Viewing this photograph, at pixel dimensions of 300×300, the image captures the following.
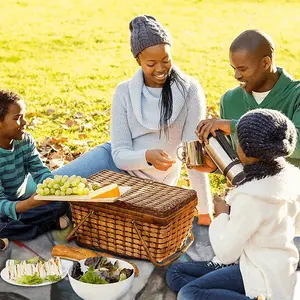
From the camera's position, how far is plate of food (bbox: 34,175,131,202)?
326 cm

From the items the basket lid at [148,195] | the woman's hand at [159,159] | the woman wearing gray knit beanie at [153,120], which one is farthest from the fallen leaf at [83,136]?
the woman's hand at [159,159]

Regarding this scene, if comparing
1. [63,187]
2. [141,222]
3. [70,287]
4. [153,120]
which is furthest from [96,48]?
[70,287]

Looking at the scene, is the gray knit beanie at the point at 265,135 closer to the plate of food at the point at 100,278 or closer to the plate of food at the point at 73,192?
the plate of food at the point at 100,278

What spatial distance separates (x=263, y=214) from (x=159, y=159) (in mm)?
1153

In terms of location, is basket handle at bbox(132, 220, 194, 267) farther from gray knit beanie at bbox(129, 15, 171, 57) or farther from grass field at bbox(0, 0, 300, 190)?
grass field at bbox(0, 0, 300, 190)

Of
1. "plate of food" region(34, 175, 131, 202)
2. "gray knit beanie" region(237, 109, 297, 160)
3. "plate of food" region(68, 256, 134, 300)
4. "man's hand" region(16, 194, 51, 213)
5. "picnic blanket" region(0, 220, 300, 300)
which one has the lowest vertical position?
"picnic blanket" region(0, 220, 300, 300)

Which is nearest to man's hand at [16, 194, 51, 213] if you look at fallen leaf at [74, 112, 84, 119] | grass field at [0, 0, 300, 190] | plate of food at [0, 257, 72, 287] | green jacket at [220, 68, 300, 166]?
plate of food at [0, 257, 72, 287]

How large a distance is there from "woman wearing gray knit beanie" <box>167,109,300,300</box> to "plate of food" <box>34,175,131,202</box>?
82 cm

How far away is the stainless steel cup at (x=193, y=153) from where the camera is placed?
3449 millimetres

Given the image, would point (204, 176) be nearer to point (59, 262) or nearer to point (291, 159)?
point (291, 159)

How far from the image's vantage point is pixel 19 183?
3748 mm

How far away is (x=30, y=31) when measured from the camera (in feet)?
31.7

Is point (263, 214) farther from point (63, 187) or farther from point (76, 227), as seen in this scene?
point (76, 227)

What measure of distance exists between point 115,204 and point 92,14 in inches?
317
